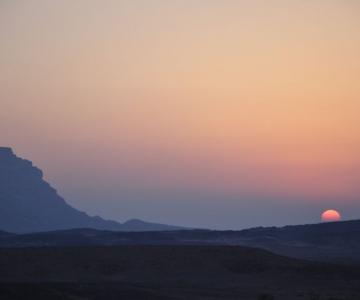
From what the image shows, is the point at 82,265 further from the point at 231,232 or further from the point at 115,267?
the point at 231,232

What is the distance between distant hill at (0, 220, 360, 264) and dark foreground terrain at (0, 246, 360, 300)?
40.6m

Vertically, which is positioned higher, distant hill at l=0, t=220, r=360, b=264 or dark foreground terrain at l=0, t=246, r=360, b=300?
distant hill at l=0, t=220, r=360, b=264

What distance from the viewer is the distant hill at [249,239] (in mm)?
113531

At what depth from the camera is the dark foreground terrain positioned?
5294cm

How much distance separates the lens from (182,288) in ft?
173

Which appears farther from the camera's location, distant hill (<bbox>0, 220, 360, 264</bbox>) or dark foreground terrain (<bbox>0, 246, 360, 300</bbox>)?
distant hill (<bbox>0, 220, 360, 264</bbox>)

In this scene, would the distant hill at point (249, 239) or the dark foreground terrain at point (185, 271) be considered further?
the distant hill at point (249, 239)

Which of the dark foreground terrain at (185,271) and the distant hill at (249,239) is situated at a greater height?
the distant hill at (249,239)

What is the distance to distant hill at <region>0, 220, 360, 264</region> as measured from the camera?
114 m

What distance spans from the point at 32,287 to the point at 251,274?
27.4 m

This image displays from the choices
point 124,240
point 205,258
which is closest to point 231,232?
point 124,240

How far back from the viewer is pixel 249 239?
4975 inches

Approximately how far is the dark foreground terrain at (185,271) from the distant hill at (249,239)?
4062 centimetres

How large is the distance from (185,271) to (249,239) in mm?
64608
